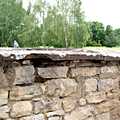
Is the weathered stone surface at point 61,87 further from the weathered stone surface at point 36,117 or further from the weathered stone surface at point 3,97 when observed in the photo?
the weathered stone surface at point 3,97

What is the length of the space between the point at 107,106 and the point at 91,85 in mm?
314

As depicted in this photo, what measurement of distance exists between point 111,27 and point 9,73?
22127mm

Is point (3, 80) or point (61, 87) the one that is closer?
point (3, 80)

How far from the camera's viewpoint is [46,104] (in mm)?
2543

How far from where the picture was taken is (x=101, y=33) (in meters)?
23.9

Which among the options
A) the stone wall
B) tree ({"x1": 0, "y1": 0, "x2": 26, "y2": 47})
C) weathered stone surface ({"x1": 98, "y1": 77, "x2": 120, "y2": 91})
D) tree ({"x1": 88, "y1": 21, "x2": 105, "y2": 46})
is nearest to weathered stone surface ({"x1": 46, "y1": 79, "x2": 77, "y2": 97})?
the stone wall

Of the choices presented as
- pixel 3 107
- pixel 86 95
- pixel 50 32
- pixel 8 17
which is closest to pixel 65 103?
pixel 86 95

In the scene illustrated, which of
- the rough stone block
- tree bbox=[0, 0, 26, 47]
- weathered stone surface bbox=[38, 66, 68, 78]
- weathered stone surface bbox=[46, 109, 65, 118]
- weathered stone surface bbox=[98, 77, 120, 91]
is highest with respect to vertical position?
tree bbox=[0, 0, 26, 47]

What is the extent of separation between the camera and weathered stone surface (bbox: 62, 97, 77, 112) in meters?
2.68

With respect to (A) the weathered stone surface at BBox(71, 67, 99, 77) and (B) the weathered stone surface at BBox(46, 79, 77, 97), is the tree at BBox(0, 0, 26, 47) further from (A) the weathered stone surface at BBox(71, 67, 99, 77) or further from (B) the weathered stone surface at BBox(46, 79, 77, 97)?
(B) the weathered stone surface at BBox(46, 79, 77, 97)

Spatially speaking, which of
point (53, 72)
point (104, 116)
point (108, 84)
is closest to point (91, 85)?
point (108, 84)

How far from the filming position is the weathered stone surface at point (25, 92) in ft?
7.73

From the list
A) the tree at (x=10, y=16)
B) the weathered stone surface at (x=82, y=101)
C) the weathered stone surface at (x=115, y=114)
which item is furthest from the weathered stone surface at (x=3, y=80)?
the tree at (x=10, y=16)

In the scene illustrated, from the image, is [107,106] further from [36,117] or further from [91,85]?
[36,117]
